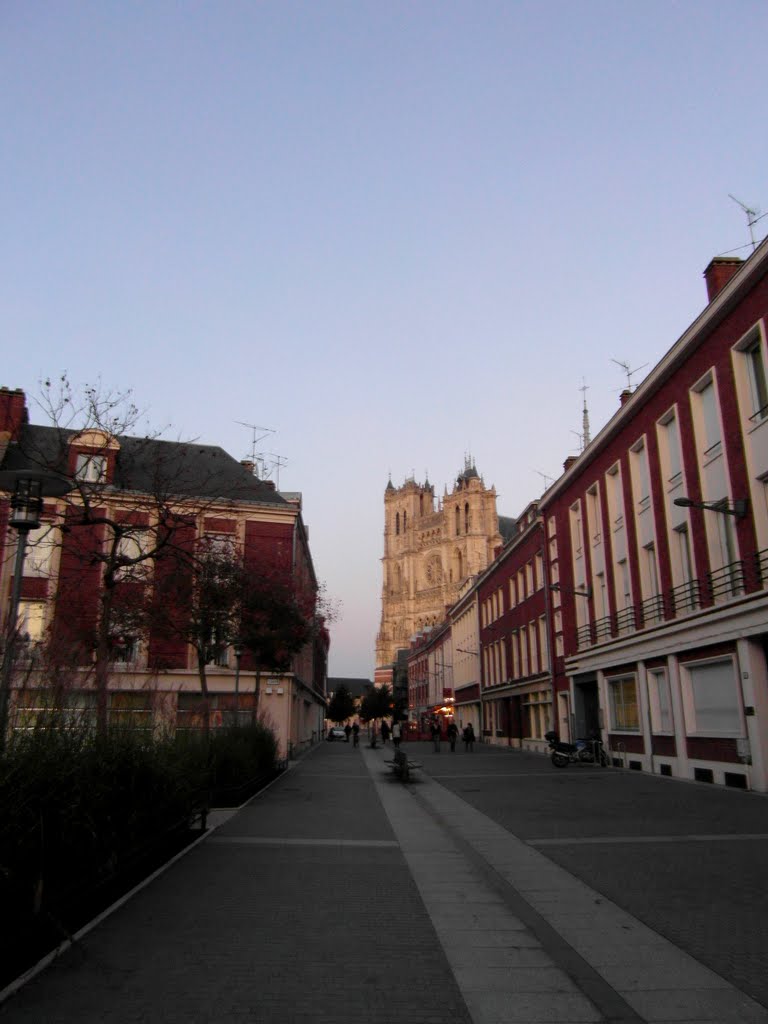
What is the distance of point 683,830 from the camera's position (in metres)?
11.5

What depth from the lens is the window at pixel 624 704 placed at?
2459 cm

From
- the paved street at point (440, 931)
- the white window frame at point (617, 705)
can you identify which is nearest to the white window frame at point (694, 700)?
the white window frame at point (617, 705)

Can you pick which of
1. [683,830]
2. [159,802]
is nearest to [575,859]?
[683,830]

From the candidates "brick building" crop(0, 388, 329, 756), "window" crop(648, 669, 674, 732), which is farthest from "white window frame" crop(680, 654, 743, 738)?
"brick building" crop(0, 388, 329, 756)

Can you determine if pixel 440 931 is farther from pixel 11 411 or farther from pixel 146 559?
pixel 11 411

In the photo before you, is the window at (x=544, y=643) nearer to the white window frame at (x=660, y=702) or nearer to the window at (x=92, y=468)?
the white window frame at (x=660, y=702)

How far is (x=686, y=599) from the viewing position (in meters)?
20.8

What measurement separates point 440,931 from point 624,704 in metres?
20.6

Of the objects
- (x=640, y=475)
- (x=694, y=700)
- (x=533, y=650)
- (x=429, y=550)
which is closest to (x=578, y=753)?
(x=694, y=700)

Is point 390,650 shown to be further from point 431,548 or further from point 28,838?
point 28,838

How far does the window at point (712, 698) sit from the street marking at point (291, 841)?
1066 centimetres

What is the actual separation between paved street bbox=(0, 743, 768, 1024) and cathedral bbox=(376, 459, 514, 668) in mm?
137191

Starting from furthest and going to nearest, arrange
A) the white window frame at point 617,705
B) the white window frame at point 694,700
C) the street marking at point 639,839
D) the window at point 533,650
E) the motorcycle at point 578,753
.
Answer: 1. the window at point 533,650
2. the motorcycle at point 578,753
3. the white window frame at point 617,705
4. the white window frame at point 694,700
5. the street marking at point 639,839

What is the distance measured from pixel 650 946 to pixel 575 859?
3.58m
